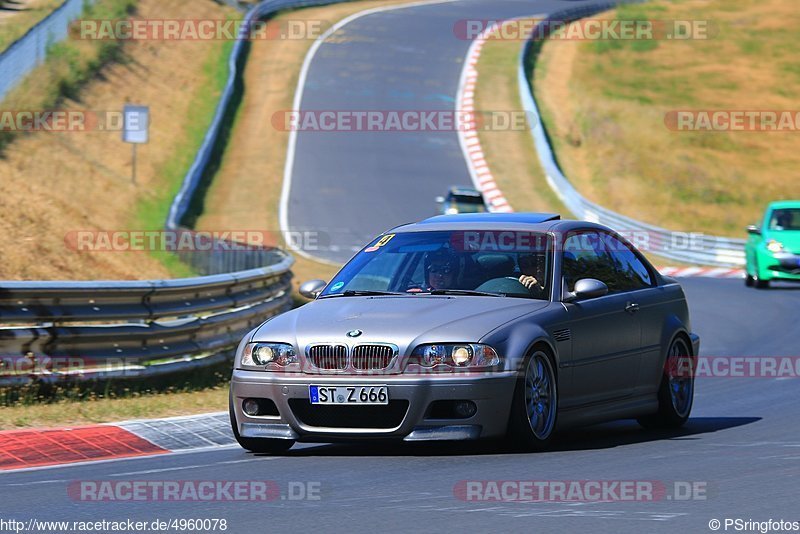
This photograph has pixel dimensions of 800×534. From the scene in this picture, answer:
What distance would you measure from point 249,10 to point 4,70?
91.2ft

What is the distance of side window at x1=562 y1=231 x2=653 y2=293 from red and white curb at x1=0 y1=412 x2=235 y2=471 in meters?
2.58

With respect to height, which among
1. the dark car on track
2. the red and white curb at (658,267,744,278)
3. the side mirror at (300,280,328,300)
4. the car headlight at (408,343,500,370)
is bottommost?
the red and white curb at (658,267,744,278)

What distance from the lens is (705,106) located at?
184ft

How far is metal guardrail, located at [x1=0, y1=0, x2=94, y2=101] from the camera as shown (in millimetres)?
33438

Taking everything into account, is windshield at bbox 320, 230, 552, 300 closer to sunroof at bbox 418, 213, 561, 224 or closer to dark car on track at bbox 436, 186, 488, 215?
sunroof at bbox 418, 213, 561, 224

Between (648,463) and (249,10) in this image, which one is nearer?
(648,463)

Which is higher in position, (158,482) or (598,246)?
(598,246)

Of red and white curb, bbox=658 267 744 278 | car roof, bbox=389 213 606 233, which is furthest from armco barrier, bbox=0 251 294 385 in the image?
red and white curb, bbox=658 267 744 278

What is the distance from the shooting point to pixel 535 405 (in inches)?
338

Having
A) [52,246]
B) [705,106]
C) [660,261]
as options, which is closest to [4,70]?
[52,246]

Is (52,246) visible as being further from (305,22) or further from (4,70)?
(305,22)

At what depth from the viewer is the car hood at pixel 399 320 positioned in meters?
8.30

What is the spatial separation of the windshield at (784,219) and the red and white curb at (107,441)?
54.0 ft

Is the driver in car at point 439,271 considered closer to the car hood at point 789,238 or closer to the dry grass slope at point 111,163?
the dry grass slope at point 111,163
